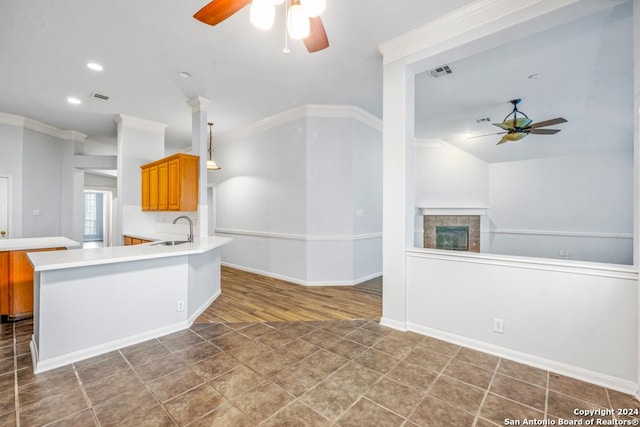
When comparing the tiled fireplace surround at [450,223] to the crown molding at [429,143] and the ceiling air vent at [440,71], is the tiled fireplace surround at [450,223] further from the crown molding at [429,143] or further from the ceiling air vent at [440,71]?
the ceiling air vent at [440,71]

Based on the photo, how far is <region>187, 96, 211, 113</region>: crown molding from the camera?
4.30 m

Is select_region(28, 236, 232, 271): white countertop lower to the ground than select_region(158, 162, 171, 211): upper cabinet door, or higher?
lower

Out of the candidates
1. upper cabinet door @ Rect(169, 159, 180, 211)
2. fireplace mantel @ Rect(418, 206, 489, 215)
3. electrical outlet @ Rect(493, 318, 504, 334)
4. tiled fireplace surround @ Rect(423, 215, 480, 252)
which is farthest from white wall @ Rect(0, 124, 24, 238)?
tiled fireplace surround @ Rect(423, 215, 480, 252)

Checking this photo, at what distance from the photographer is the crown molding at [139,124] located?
513 cm

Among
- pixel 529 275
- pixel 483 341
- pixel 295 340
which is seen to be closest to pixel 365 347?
pixel 295 340

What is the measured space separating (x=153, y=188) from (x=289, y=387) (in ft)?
13.8

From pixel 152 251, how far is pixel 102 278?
46 centimetres

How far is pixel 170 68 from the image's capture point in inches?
136

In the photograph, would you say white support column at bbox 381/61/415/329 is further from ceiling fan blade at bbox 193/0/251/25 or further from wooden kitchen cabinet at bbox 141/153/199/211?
wooden kitchen cabinet at bbox 141/153/199/211

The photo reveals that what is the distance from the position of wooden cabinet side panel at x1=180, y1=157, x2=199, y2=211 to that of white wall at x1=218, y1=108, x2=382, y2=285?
1429mm

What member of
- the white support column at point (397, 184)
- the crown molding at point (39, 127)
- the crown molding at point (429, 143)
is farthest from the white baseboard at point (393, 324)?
the crown molding at point (39, 127)

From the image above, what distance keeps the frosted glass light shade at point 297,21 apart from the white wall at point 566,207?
22.6ft

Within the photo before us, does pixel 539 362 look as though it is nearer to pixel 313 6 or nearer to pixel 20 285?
pixel 313 6

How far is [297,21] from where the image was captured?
1603 millimetres
